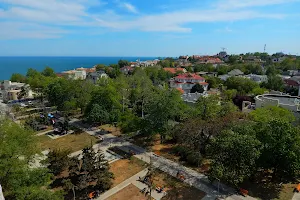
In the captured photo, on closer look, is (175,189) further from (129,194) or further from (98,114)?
(98,114)

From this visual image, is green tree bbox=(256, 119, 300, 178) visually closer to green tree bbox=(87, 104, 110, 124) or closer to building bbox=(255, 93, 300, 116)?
building bbox=(255, 93, 300, 116)

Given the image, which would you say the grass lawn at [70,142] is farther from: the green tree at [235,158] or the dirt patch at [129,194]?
the green tree at [235,158]

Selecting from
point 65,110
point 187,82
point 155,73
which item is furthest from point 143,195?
point 155,73

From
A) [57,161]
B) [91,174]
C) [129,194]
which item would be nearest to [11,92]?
[57,161]

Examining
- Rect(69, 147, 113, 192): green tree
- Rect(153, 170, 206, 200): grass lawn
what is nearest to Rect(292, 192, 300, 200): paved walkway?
Rect(153, 170, 206, 200): grass lawn

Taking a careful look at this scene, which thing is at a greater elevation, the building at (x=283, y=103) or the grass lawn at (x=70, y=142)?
the building at (x=283, y=103)

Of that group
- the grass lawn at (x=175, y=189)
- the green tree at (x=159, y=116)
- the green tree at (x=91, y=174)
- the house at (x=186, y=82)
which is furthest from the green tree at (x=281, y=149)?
the house at (x=186, y=82)

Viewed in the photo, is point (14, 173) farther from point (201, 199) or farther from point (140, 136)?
point (140, 136)
